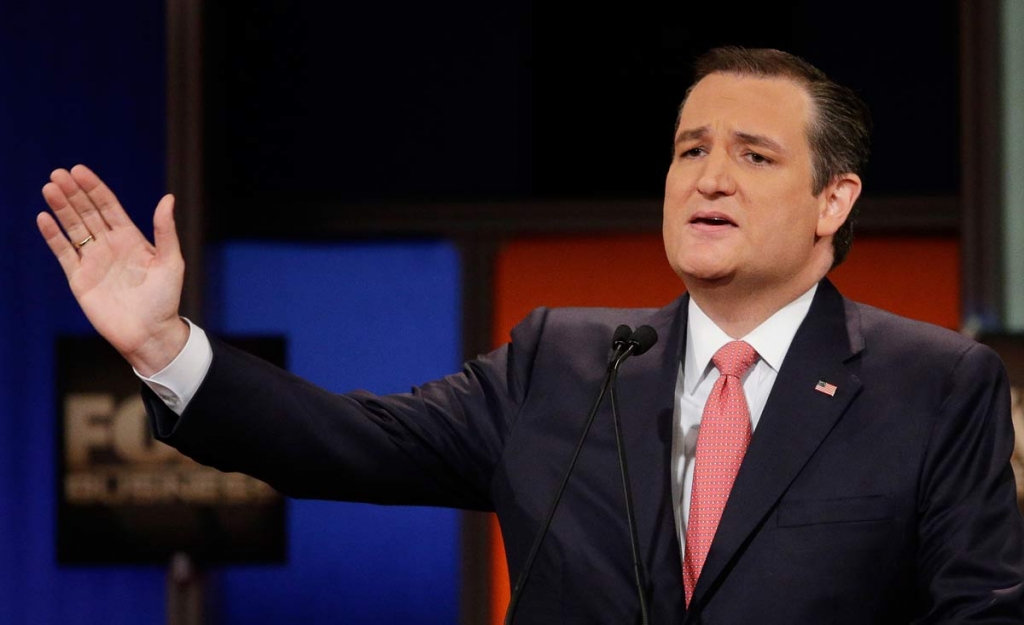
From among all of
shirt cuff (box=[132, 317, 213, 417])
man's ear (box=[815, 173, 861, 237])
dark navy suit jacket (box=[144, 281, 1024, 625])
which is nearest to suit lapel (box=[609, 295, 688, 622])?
dark navy suit jacket (box=[144, 281, 1024, 625])

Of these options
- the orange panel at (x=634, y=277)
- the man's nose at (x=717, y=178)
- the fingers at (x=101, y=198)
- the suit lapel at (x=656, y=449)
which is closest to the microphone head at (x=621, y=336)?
the suit lapel at (x=656, y=449)

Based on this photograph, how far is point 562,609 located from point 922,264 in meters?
2.18

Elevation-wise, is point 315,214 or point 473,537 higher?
point 315,214

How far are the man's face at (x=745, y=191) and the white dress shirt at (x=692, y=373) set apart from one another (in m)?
0.06

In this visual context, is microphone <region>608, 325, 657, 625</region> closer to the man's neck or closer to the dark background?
the man's neck

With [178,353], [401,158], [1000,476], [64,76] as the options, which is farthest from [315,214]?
[1000,476]

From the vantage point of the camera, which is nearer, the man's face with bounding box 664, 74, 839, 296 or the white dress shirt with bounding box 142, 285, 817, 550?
the white dress shirt with bounding box 142, 285, 817, 550

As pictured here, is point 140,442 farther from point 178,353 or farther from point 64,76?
point 178,353

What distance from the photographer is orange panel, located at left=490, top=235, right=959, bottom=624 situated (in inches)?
143

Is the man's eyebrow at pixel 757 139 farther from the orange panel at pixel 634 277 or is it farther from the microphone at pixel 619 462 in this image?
the orange panel at pixel 634 277

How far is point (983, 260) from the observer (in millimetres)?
3273

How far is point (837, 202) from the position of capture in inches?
80.4

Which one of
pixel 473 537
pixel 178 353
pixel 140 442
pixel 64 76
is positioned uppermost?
pixel 64 76

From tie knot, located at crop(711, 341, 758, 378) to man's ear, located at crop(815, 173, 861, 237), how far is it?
0.76ft
